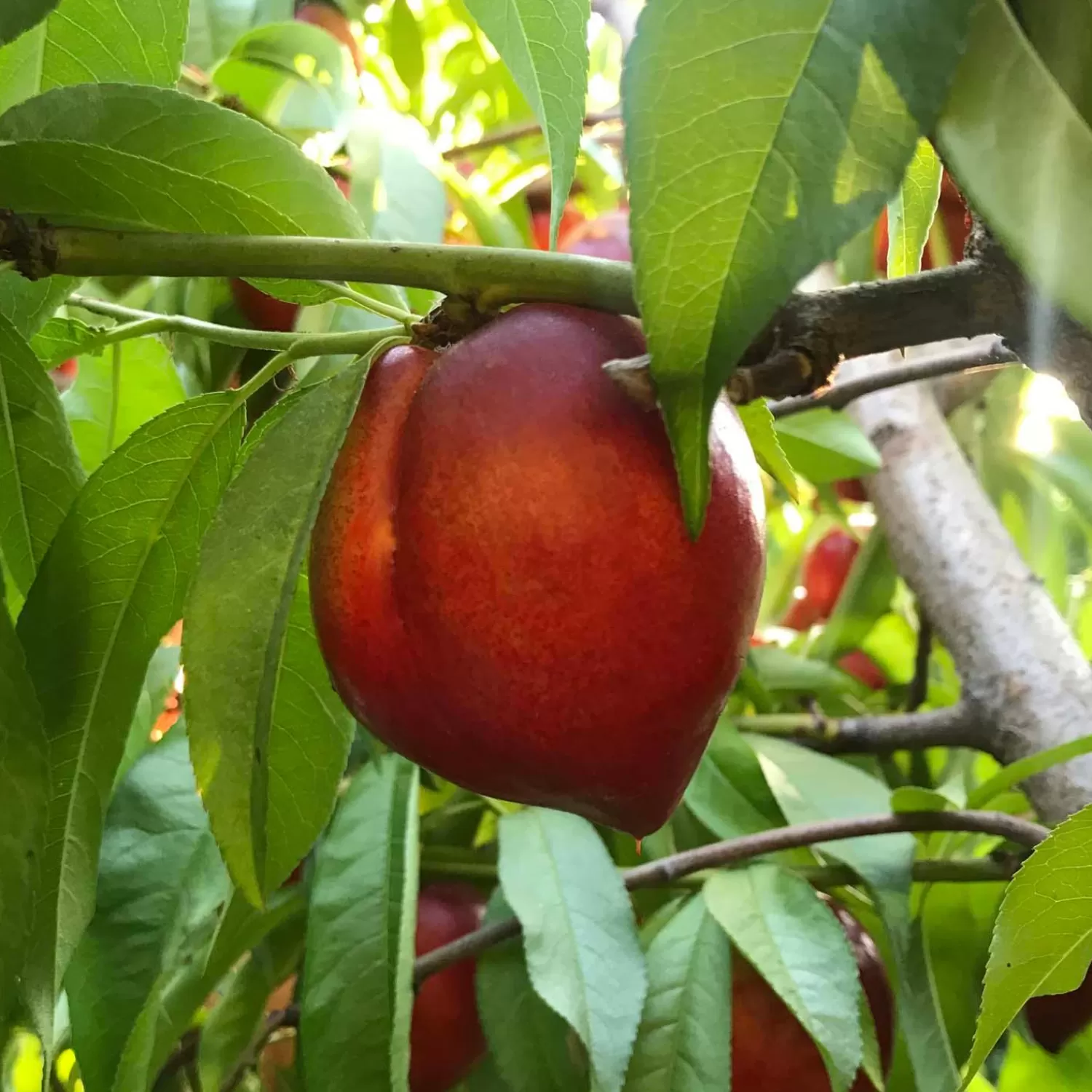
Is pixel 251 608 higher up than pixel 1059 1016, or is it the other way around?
pixel 251 608

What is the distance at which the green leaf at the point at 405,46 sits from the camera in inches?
41.8

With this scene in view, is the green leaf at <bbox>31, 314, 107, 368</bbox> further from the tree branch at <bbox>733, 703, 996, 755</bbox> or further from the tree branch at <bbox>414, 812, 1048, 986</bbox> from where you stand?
the tree branch at <bbox>733, 703, 996, 755</bbox>

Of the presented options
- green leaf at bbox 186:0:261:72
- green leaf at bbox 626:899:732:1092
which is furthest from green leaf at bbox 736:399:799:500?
green leaf at bbox 186:0:261:72

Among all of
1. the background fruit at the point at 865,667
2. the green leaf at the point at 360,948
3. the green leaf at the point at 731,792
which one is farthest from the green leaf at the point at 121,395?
the background fruit at the point at 865,667

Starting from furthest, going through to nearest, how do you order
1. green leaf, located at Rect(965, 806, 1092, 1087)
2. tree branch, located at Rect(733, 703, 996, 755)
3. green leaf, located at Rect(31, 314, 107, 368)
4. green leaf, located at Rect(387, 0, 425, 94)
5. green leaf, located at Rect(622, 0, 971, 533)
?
green leaf, located at Rect(387, 0, 425, 94) < tree branch, located at Rect(733, 703, 996, 755) < green leaf, located at Rect(31, 314, 107, 368) < green leaf, located at Rect(965, 806, 1092, 1087) < green leaf, located at Rect(622, 0, 971, 533)

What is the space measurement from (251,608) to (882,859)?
0.40m

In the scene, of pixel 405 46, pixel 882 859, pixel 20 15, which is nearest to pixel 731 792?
pixel 882 859

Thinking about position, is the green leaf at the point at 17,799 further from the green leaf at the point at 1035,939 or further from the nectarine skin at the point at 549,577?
the green leaf at the point at 1035,939

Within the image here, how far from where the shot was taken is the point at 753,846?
1.76ft

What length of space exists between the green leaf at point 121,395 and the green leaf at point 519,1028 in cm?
33

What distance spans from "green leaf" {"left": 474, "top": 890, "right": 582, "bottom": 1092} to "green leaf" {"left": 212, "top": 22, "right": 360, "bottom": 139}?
0.55 meters

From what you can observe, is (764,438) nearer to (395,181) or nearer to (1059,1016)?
(395,181)

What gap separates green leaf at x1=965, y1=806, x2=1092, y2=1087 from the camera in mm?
304

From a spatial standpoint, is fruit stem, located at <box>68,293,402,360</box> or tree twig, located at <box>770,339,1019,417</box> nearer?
fruit stem, located at <box>68,293,402,360</box>
